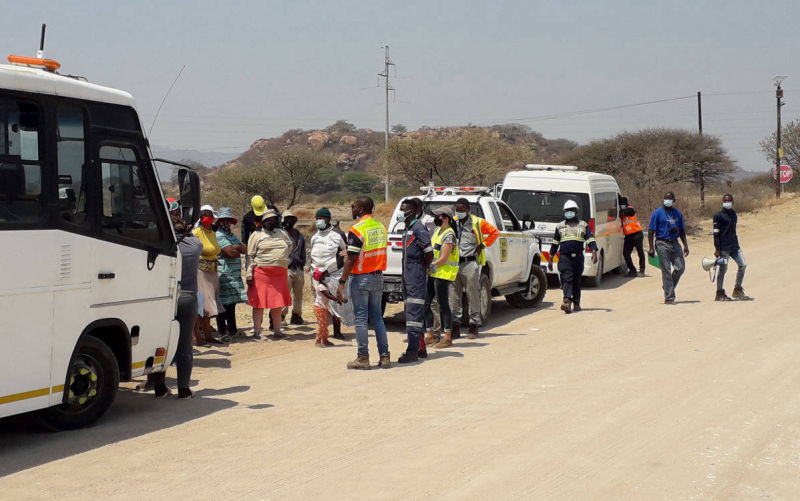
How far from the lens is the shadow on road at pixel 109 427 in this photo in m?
7.00

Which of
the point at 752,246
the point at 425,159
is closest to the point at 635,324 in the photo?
the point at 752,246

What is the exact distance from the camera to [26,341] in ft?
23.0

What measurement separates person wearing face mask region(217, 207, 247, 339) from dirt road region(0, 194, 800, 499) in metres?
0.63

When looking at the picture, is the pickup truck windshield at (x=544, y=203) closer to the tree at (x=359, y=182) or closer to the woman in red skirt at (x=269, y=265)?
the woman in red skirt at (x=269, y=265)

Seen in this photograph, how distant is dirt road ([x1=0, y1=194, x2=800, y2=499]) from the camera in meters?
6.15

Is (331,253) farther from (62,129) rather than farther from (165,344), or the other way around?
(62,129)

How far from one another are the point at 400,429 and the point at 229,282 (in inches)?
221

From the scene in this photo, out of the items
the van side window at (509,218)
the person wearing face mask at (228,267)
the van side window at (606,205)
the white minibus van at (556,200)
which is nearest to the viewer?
the person wearing face mask at (228,267)

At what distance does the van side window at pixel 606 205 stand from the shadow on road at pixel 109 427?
11452mm

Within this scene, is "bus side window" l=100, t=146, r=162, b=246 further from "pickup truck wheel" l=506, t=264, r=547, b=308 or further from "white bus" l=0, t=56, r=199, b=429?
"pickup truck wheel" l=506, t=264, r=547, b=308

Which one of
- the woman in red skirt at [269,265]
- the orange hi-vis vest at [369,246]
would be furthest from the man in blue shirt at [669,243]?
the orange hi-vis vest at [369,246]

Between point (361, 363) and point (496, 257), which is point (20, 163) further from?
point (496, 257)

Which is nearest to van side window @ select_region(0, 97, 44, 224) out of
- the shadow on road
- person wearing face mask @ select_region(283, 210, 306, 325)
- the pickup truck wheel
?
the shadow on road

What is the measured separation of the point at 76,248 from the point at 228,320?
5792 millimetres
